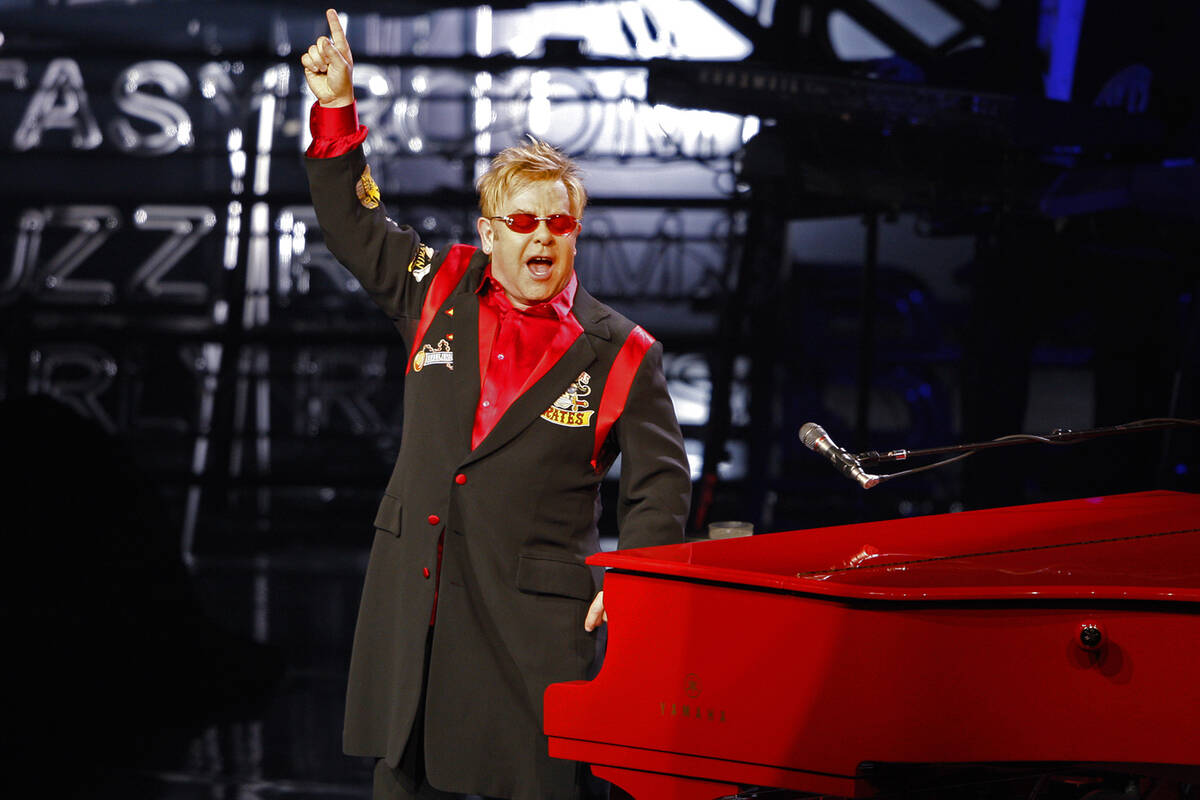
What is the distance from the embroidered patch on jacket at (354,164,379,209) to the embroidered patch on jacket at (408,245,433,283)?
0.09 meters

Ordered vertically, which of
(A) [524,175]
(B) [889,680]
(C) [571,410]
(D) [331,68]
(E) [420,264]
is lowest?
(B) [889,680]

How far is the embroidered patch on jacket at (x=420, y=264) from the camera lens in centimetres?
179

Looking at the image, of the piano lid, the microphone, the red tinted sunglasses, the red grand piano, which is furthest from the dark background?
the red grand piano

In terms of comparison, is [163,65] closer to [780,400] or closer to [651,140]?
[651,140]

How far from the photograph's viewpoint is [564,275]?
171cm

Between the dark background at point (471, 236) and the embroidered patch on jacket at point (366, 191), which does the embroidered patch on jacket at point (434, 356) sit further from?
the dark background at point (471, 236)

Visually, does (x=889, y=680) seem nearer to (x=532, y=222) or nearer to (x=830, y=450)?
(x=830, y=450)

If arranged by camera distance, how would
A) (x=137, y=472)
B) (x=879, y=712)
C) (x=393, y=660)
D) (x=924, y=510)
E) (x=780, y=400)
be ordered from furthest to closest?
(x=780, y=400), (x=924, y=510), (x=137, y=472), (x=393, y=660), (x=879, y=712)

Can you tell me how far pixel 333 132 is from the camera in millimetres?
1730

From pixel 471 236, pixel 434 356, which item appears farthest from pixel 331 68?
pixel 471 236

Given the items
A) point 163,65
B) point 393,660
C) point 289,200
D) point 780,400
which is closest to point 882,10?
point 780,400

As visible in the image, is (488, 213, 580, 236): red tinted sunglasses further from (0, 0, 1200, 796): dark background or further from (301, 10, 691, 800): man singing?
(0, 0, 1200, 796): dark background

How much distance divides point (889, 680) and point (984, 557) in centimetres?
36

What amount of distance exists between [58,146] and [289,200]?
1.02 metres
